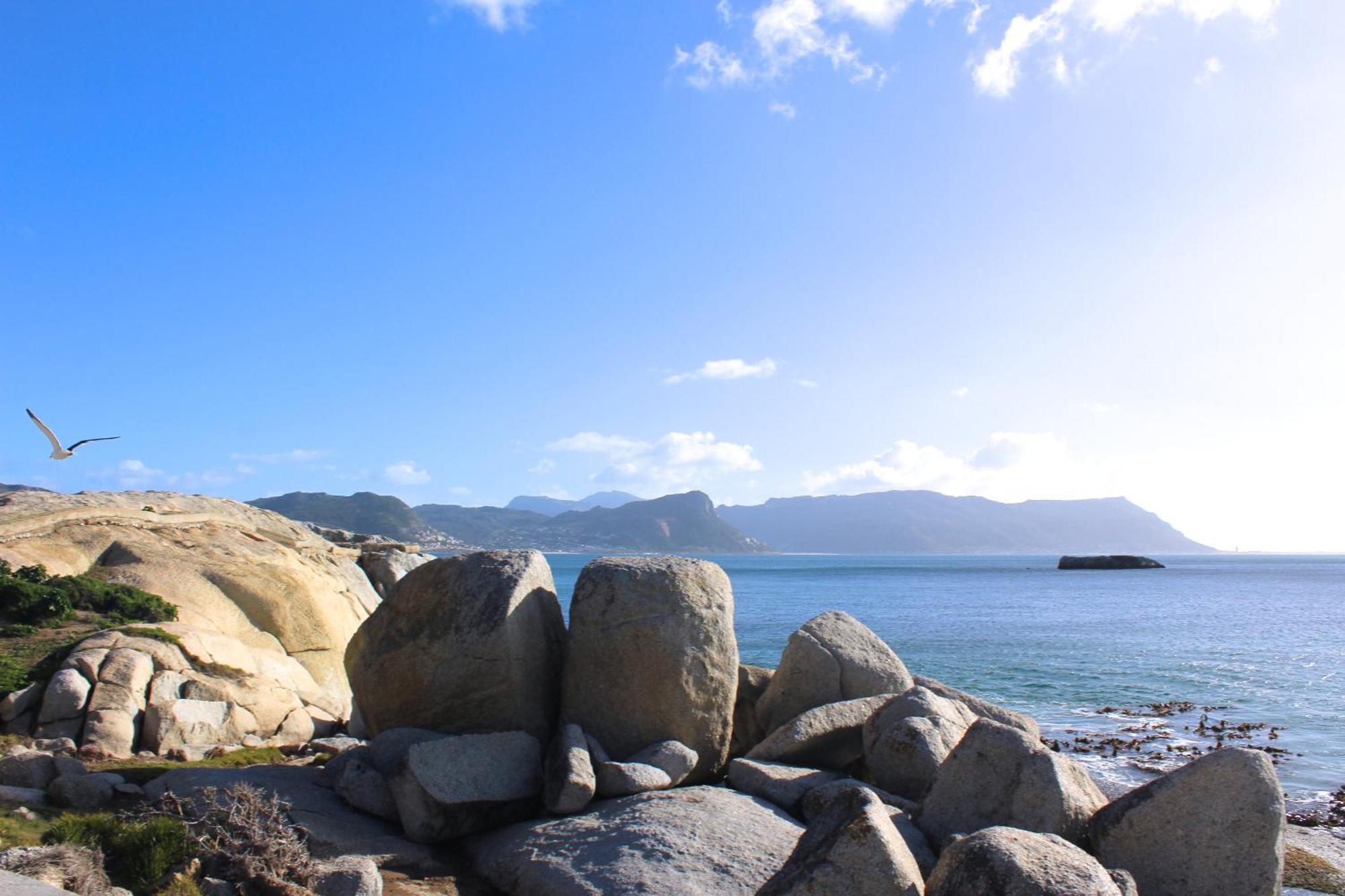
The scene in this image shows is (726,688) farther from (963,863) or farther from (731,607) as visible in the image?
(963,863)

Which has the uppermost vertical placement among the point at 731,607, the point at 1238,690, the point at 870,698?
the point at 731,607

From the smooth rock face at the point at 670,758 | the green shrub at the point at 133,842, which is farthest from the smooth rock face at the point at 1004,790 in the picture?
the green shrub at the point at 133,842

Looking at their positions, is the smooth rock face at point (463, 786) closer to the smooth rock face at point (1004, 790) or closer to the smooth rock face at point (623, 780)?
the smooth rock face at point (623, 780)

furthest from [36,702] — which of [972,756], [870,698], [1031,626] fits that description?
[1031,626]

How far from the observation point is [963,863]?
22.9 ft

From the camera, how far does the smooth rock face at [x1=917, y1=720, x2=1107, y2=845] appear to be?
938cm

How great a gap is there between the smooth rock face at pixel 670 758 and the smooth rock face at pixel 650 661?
329 mm

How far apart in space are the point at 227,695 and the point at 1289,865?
16.3m

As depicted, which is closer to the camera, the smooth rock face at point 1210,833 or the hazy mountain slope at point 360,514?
the smooth rock face at point 1210,833

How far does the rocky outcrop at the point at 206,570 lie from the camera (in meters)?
22.0

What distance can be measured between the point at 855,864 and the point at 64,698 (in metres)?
13.0

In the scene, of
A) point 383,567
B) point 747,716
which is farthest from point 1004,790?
point 383,567

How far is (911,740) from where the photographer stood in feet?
36.6

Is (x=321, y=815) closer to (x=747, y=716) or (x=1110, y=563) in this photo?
(x=747, y=716)
